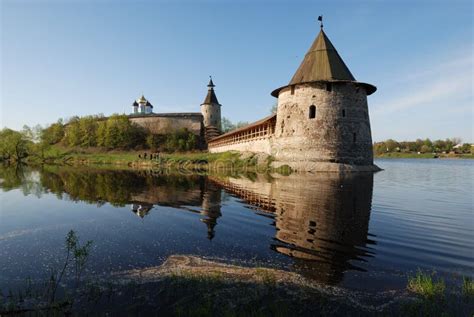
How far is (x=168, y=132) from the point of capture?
59.7 metres

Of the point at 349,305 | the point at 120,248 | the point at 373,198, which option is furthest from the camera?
the point at 373,198

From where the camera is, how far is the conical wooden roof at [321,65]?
2852cm

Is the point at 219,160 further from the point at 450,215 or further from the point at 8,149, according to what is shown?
the point at 8,149

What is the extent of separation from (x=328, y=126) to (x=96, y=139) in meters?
49.1

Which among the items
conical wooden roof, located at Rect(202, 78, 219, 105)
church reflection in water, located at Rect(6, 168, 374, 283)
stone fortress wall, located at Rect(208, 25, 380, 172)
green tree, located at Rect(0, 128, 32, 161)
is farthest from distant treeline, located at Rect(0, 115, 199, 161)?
church reflection in water, located at Rect(6, 168, 374, 283)

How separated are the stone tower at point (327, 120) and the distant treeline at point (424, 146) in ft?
301

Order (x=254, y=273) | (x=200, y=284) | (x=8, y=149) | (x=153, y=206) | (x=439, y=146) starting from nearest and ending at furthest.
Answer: (x=200, y=284)
(x=254, y=273)
(x=153, y=206)
(x=8, y=149)
(x=439, y=146)

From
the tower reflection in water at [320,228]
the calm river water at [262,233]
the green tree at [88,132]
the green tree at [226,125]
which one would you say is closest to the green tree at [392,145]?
the green tree at [226,125]

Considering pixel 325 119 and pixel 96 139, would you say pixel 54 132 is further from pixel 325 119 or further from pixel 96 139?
pixel 325 119

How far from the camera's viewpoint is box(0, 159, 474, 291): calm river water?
18.0 feet

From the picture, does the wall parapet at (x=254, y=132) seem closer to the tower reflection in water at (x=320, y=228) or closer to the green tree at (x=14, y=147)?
the tower reflection in water at (x=320, y=228)

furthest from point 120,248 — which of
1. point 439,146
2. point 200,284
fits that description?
point 439,146

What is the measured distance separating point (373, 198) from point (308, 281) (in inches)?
368

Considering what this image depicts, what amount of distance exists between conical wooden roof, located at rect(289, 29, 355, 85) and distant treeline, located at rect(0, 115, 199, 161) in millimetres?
31004
